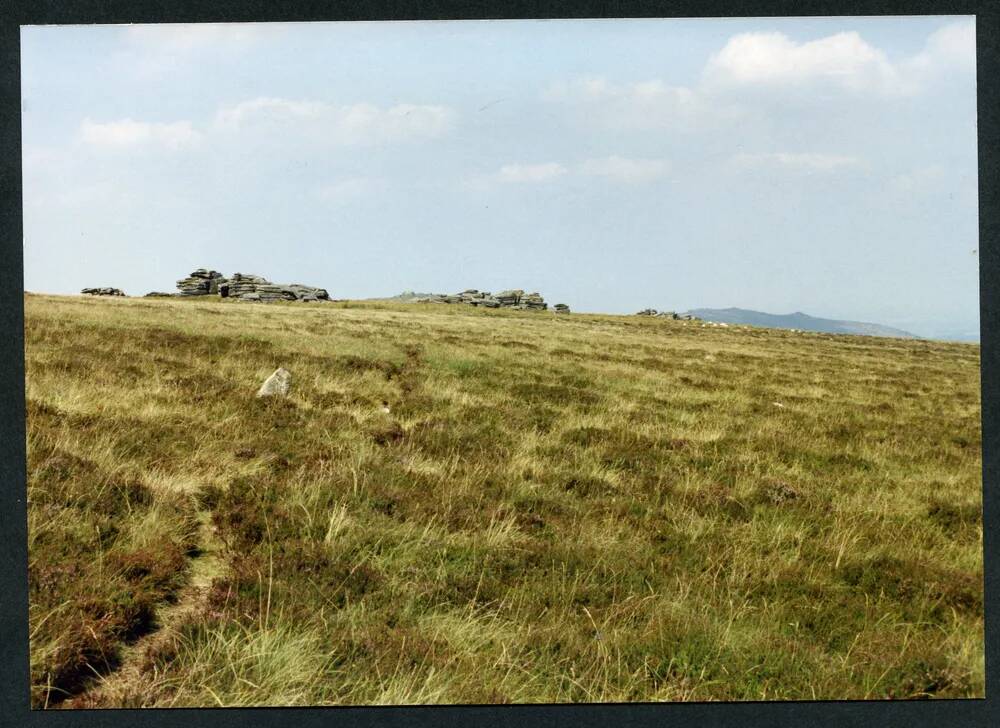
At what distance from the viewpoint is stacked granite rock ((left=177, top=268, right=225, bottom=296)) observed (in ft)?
258

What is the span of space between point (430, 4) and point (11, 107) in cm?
362

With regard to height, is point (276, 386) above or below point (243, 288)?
below

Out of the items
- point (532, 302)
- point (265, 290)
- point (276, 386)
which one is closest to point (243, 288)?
point (265, 290)

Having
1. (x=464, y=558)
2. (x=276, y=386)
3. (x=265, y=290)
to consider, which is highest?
(x=265, y=290)

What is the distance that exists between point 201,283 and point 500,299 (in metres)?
47.9

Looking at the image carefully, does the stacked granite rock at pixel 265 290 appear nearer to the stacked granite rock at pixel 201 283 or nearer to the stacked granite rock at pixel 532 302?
the stacked granite rock at pixel 201 283

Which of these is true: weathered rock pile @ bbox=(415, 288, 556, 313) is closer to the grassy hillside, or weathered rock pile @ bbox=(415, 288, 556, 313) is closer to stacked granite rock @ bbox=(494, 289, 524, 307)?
stacked granite rock @ bbox=(494, 289, 524, 307)

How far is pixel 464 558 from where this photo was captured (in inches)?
185

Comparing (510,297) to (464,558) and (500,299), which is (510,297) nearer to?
(500,299)

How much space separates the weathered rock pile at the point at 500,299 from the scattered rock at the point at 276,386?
8430cm

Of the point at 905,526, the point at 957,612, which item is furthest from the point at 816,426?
the point at 957,612

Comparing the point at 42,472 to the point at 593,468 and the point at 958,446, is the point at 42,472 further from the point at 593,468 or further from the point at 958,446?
the point at 958,446

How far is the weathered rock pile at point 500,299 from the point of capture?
96.1m

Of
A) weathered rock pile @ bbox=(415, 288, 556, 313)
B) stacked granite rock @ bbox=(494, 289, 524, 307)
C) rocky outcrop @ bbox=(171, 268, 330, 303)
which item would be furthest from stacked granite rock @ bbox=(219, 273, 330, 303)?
stacked granite rock @ bbox=(494, 289, 524, 307)
